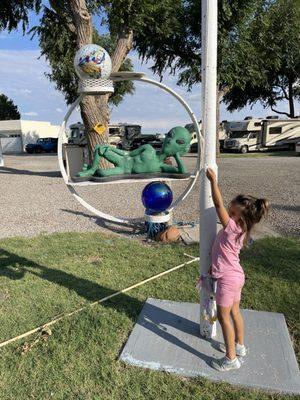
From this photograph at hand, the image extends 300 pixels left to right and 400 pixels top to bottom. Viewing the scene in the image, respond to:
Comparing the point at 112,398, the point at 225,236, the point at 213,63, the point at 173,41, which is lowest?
the point at 112,398

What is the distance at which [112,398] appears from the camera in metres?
2.50

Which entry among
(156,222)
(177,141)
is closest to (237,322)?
(177,141)

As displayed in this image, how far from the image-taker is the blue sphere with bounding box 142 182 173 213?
19.0 feet

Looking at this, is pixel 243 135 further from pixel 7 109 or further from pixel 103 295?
pixel 7 109

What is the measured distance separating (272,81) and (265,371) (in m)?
35.7

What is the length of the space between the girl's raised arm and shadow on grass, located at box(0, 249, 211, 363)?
1.10 metres

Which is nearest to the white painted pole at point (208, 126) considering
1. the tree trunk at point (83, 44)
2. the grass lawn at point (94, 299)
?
the grass lawn at point (94, 299)

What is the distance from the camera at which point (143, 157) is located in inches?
180

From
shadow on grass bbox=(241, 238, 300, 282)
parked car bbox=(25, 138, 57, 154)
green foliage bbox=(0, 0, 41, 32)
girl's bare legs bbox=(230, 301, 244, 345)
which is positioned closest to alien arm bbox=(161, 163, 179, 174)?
shadow on grass bbox=(241, 238, 300, 282)

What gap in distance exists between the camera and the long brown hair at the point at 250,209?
8.52ft

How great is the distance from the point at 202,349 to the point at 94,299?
1295 mm

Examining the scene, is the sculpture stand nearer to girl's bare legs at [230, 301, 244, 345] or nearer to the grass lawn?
the grass lawn

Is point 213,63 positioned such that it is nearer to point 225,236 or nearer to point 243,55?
point 225,236

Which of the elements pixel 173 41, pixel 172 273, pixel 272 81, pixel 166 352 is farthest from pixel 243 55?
pixel 166 352
